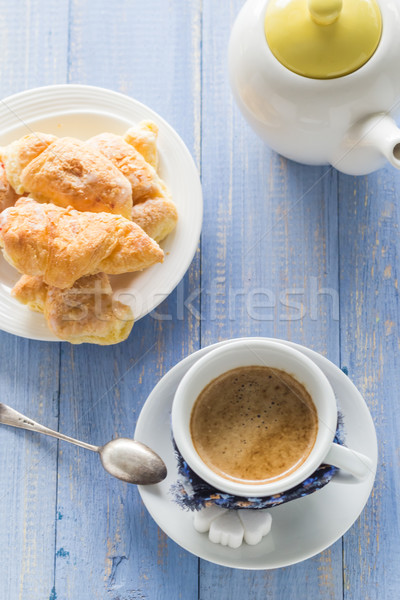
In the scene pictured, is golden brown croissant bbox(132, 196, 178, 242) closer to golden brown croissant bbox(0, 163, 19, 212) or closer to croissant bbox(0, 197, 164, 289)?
croissant bbox(0, 197, 164, 289)

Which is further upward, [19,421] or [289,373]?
[289,373]

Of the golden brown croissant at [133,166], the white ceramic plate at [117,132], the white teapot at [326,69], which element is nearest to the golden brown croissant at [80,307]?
the white ceramic plate at [117,132]

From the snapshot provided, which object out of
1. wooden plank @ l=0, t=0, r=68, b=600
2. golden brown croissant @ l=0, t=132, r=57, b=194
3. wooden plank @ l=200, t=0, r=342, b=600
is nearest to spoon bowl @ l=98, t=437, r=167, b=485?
wooden plank @ l=0, t=0, r=68, b=600

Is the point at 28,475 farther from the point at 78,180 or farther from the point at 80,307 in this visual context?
the point at 78,180

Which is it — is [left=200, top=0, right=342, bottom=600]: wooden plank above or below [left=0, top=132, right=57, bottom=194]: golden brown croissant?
below

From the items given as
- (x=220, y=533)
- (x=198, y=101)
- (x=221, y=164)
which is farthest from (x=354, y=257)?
(x=220, y=533)

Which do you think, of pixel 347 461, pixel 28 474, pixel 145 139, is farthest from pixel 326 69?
pixel 28 474

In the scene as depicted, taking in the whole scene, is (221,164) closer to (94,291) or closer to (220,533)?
(94,291)
